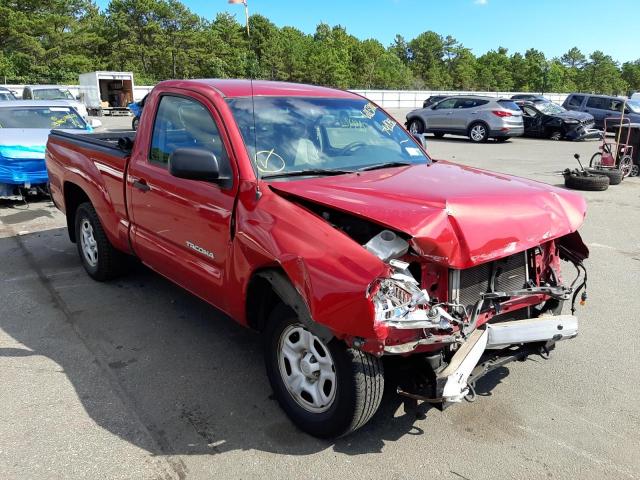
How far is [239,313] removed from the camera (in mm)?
3457

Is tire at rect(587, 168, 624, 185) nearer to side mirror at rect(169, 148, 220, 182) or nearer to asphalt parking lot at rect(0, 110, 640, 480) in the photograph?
asphalt parking lot at rect(0, 110, 640, 480)

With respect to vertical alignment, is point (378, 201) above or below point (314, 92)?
below

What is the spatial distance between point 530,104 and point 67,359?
22.9 metres

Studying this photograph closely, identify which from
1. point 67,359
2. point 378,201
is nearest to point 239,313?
point 378,201

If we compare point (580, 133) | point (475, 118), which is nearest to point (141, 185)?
point (475, 118)

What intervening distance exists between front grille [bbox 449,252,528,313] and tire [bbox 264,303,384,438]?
0.58 m

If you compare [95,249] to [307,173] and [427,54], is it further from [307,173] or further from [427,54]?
[427,54]

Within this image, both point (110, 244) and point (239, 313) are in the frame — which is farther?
point (110, 244)

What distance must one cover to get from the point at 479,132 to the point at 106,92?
2382cm

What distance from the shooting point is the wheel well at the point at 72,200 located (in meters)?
5.85

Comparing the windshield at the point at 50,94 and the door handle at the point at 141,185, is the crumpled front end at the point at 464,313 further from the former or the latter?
the windshield at the point at 50,94

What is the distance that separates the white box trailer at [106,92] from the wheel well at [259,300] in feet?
106

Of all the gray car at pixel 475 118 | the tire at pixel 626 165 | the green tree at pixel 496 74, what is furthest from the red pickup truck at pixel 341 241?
the green tree at pixel 496 74

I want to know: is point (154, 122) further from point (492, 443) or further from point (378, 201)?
point (492, 443)
